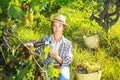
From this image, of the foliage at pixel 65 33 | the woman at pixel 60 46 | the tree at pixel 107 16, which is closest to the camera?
the foliage at pixel 65 33

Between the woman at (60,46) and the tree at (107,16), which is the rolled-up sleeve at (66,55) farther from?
the tree at (107,16)

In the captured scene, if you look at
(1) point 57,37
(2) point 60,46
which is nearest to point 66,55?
(2) point 60,46

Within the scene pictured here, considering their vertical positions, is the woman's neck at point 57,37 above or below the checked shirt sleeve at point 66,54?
above

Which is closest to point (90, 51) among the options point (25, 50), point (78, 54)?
point (78, 54)

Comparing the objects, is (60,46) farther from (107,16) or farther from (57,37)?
(107,16)

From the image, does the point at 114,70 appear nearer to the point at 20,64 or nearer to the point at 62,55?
the point at 62,55

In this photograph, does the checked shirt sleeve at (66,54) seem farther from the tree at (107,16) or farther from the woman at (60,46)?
the tree at (107,16)

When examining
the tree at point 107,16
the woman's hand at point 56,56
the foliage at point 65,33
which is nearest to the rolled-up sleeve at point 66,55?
the woman's hand at point 56,56

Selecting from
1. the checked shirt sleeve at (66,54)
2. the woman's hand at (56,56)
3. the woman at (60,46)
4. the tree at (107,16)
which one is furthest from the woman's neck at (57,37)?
the tree at (107,16)

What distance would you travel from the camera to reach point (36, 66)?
2.21 meters

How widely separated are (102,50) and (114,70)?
1.18m

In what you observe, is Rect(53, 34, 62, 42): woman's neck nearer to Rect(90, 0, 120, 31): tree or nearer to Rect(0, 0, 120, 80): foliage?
Rect(0, 0, 120, 80): foliage

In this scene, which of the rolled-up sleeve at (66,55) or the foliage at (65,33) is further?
the rolled-up sleeve at (66,55)

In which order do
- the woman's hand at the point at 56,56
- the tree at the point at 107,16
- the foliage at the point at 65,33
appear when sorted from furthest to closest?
the tree at the point at 107,16 < the woman's hand at the point at 56,56 < the foliage at the point at 65,33
